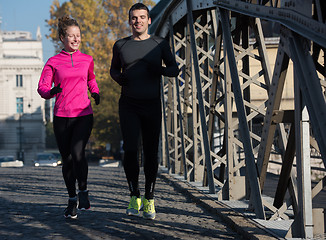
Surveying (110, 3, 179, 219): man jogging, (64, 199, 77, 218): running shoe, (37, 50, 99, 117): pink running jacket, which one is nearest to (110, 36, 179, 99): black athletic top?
(110, 3, 179, 219): man jogging

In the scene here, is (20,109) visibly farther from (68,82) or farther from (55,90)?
(55,90)

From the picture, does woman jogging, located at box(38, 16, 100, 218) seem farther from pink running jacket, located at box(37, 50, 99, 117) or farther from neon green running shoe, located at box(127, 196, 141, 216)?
neon green running shoe, located at box(127, 196, 141, 216)

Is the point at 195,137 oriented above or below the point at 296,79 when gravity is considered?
below

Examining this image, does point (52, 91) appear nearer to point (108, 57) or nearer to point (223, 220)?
point (223, 220)

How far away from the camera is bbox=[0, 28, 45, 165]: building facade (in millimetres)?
81938

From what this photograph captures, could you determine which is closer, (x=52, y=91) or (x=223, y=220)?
(x=52, y=91)

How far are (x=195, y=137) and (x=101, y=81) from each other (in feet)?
132

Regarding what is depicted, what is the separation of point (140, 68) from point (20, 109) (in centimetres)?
7943

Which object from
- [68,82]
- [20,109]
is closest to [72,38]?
[68,82]

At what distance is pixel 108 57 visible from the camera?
4928cm

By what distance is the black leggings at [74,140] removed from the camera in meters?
6.30

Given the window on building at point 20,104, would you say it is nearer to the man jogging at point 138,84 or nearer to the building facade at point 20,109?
the building facade at point 20,109

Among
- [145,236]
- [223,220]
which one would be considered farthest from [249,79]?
[145,236]

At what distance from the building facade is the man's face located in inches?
2980
